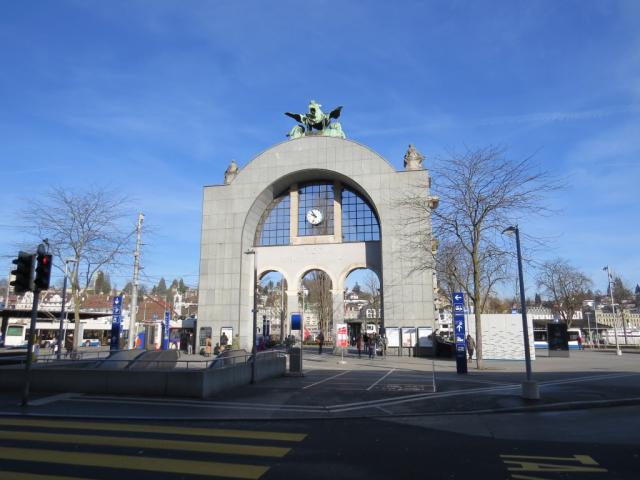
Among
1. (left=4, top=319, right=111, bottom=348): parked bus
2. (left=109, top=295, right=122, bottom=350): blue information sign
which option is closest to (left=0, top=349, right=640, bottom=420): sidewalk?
(left=109, top=295, right=122, bottom=350): blue information sign

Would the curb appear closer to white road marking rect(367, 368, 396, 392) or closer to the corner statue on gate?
white road marking rect(367, 368, 396, 392)

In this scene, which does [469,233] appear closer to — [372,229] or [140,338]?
[372,229]

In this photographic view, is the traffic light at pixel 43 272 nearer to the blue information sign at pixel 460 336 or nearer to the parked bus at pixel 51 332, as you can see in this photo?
the blue information sign at pixel 460 336

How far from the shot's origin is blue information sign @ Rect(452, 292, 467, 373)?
22266 millimetres

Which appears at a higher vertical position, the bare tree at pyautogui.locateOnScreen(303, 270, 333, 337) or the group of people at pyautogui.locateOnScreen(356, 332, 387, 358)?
the bare tree at pyautogui.locateOnScreen(303, 270, 333, 337)

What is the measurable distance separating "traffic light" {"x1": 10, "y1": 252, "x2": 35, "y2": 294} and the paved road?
3613 millimetres

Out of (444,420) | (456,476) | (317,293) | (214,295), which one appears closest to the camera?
(456,476)

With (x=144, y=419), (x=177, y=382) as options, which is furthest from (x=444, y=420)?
(x=177, y=382)

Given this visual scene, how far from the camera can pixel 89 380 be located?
15398mm

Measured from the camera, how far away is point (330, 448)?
8.33 meters

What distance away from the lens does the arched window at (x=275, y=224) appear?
143 feet

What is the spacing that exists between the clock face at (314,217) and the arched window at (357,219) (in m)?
2.18

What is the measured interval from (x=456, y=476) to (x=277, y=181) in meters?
36.9

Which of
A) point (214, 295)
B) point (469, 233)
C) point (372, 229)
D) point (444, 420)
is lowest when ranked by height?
point (444, 420)
